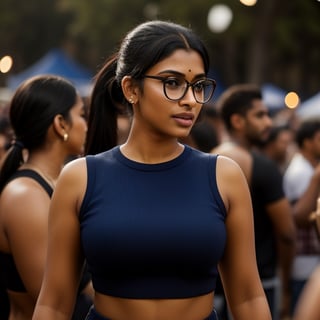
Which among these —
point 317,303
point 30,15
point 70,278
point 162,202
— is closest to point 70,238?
point 70,278

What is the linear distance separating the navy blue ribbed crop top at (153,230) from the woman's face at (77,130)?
1.24 meters

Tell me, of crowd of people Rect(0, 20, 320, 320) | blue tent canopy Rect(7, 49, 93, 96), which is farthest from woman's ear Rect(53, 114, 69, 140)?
blue tent canopy Rect(7, 49, 93, 96)

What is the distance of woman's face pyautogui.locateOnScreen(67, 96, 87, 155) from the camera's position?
4.36m

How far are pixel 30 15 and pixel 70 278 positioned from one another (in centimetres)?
3736

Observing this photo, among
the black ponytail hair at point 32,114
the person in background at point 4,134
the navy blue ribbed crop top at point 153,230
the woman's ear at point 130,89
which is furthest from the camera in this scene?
the person in background at point 4,134

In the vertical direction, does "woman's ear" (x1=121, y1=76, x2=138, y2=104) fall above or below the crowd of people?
above

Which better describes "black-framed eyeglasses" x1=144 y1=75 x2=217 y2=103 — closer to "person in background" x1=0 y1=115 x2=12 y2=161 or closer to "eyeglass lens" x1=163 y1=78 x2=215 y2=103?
"eyeglass lens" x1=163 y1=78 x2=215 y2=103

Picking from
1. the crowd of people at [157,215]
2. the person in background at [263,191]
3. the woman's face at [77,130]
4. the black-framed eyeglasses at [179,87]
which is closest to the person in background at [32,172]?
the woman's face at [77,130]

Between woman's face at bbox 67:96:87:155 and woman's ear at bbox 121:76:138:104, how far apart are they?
120cm

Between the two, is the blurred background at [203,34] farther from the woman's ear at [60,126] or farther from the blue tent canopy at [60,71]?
the woman's ear at [60,126]

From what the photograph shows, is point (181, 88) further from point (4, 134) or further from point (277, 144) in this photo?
point (277, 144)

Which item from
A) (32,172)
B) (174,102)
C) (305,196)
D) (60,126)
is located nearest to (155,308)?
(174,102)

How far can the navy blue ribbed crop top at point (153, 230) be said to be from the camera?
2.98 metres

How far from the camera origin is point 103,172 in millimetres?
3137
